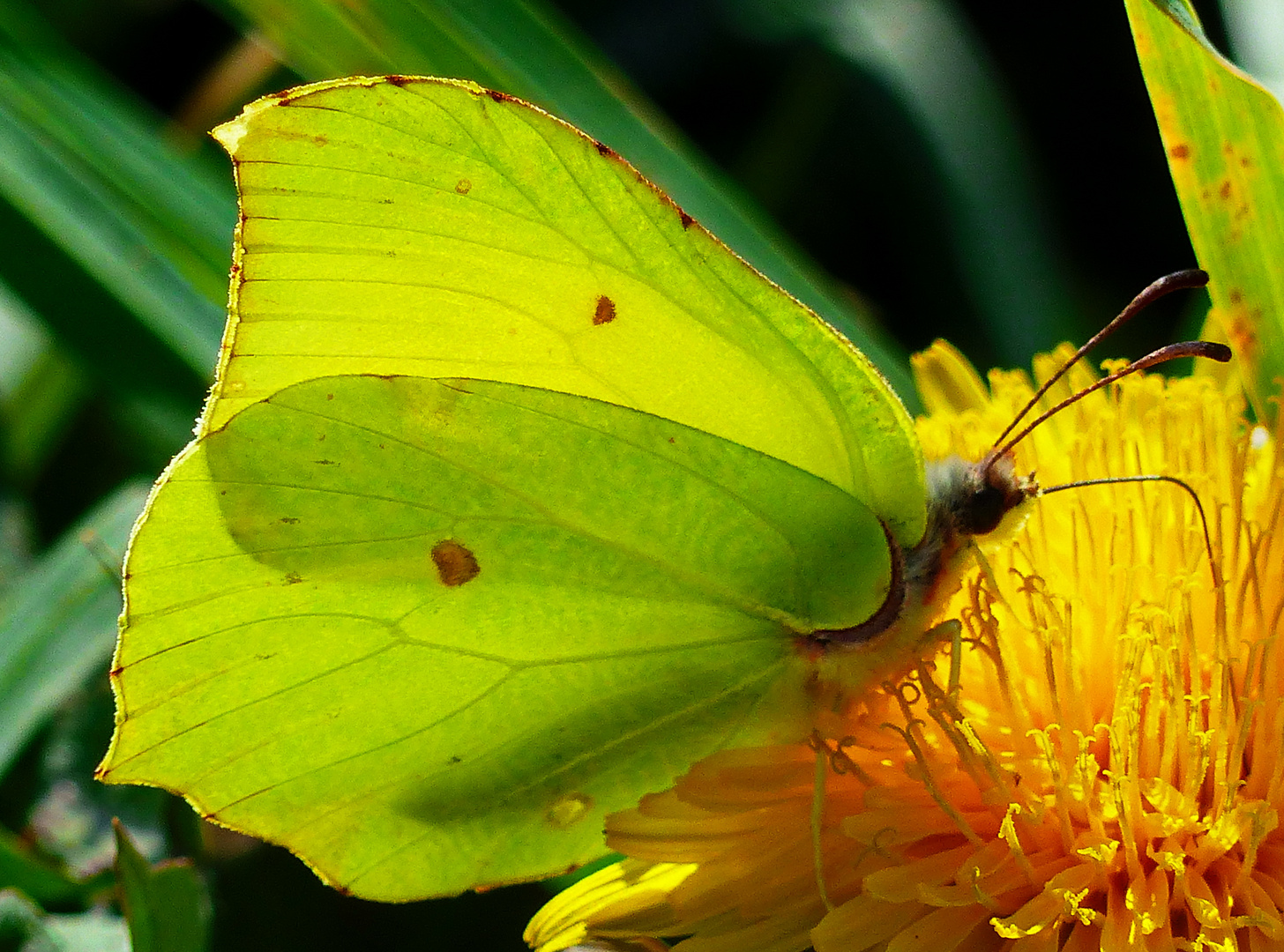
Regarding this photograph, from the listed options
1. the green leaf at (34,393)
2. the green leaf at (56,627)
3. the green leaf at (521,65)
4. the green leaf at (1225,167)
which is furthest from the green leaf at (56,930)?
the green leaf at (1225,167)

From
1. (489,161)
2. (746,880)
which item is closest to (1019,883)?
(746,880)

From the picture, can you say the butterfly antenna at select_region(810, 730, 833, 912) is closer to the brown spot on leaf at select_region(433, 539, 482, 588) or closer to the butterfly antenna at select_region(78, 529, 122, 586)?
the brown spot on leaf at select_region(433, 539, 482, 588)

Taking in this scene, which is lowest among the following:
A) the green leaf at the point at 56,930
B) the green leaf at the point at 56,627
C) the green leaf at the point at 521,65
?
the green leaf at the point at 56,930

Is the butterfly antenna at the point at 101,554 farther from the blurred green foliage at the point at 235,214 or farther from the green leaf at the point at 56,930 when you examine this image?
the green leaf at the point at 56,930

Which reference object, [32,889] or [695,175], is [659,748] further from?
[695,175]

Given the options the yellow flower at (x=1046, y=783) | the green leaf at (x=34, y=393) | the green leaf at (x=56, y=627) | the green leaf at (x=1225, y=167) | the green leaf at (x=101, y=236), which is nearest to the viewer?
the yellow flower at (x=1046, y=783)

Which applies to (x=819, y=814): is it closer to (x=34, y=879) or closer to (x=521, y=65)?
(x=34, y=879)
